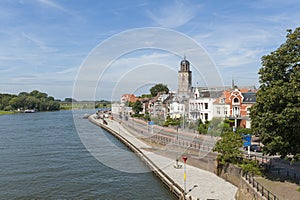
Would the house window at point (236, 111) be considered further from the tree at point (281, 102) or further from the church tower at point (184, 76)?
the tree at point (281, 102)

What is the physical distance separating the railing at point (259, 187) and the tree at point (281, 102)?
2284 millimetres

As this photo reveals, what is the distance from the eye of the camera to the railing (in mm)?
16867

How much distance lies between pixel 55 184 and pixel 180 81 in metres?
52.9

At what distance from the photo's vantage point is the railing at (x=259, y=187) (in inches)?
664

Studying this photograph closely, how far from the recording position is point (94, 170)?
32875 mm

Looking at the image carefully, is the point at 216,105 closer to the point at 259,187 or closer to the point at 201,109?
the point at 201,109

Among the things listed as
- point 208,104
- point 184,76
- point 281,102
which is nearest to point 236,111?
point 208,104

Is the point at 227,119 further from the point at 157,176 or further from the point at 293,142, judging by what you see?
the point at 293,142

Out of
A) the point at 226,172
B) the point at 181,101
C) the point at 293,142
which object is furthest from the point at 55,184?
the point at 181,101

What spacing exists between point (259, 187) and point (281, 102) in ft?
18.1

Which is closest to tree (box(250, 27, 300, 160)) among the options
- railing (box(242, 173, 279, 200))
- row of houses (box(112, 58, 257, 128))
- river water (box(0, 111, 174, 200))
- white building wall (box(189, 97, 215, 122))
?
railing (box(242, 173, 279, 200))

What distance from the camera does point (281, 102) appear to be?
1825cm

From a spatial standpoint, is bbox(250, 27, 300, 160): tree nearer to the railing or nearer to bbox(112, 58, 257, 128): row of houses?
the railing

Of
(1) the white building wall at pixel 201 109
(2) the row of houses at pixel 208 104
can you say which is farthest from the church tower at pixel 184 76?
(1) the white building wall at pixel 201 109
